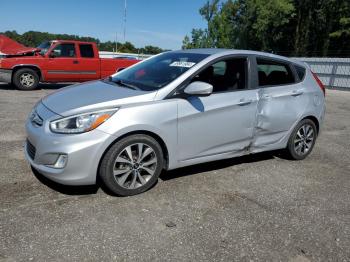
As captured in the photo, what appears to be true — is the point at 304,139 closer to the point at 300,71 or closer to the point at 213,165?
the point at 300,71

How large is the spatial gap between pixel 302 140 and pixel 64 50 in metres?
9.55

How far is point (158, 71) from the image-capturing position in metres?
4.60

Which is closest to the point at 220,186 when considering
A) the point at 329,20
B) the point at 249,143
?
the point at 249,143

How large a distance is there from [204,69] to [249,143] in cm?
121

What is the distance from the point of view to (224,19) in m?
59.4

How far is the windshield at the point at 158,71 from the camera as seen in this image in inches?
168

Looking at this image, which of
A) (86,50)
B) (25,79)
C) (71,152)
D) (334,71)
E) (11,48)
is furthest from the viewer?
(334,71)

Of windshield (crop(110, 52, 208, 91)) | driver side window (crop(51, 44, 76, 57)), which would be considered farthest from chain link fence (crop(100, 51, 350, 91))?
windshield (crop(110, 52, 208, 91))

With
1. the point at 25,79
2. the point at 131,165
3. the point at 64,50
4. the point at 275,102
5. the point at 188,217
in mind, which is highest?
the point at 64,50

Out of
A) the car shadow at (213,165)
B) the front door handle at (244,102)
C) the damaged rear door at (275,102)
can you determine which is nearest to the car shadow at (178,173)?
the car shadow at (213,165)

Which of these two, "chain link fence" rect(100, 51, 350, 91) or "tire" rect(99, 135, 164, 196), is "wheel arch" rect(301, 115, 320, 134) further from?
"chain link fence" rect(100, 51, 350, 91)

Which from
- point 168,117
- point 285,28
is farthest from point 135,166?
point 285,28

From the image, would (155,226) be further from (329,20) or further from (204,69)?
(329,20)

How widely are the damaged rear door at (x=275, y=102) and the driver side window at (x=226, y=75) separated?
251 millimetres
